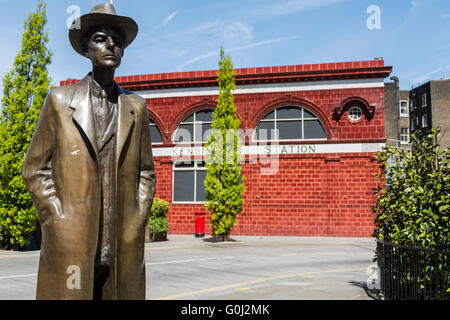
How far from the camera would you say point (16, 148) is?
15914mm

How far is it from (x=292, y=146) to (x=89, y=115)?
1933 cm

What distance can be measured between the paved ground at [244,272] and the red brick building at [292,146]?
299cm

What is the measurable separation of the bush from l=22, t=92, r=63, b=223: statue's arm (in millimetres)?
17011

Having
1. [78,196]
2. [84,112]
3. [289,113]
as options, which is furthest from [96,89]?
[289,113]

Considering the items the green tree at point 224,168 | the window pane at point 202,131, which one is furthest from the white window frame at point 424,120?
the green tree at point 224,168

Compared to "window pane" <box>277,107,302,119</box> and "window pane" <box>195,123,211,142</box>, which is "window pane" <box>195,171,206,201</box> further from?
"window pane" <box>277,107,302,119</box>

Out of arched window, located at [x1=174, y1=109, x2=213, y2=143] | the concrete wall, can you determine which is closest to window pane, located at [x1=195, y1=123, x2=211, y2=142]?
arched window, located at [x1=174, y1=109, x2=213, y2=143]

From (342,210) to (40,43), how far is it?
50.9ft

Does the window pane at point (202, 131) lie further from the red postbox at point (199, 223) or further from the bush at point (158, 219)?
the bush at point (158, 219)

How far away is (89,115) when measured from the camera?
313cm

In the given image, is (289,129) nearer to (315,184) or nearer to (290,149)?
(290,149)

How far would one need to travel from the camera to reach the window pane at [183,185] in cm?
2328

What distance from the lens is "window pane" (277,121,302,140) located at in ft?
72.8

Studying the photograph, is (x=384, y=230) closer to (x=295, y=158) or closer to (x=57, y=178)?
(x=57, y=178)
